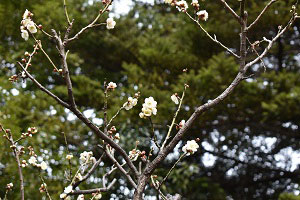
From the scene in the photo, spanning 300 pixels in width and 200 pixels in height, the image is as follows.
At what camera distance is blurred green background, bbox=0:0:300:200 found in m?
3.75

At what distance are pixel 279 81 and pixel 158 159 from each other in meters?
2.91

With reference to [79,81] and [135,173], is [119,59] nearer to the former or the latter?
[79,81]

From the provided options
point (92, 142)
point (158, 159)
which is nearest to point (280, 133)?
point (92, 142)

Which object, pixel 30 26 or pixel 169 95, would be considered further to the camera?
pixel 169 95

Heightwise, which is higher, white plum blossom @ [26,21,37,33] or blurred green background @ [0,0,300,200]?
blurred green background @ [0,0,300,200]

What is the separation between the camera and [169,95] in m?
3.87

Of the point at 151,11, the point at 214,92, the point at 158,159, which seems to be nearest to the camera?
the point at 158,159

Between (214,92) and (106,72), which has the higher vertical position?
(106,72)

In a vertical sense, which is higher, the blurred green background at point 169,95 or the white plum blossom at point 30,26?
the blurred green background at point 169,95

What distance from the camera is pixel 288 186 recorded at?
4707mm

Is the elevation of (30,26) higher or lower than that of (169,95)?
lower

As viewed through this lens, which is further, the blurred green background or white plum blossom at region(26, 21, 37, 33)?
the blurred green background

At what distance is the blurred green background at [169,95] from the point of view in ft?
12.3

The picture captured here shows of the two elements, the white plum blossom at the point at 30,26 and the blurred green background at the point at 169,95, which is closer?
the white plum blossom at the point at 30,26
